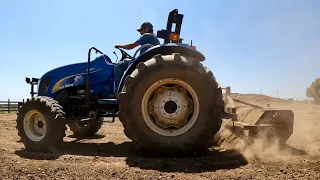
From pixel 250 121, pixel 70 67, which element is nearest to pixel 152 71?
pixel 250 121

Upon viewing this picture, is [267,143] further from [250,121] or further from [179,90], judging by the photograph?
[179,90]

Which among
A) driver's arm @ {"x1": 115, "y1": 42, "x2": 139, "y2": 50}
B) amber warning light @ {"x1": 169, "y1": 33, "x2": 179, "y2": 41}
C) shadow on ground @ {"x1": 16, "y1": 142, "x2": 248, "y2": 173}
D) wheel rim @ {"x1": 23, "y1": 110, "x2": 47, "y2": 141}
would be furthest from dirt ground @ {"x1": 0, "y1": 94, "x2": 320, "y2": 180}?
amber warning light @ {"x1": 169, "y1": 33, "x2": 179, "y2": 41}

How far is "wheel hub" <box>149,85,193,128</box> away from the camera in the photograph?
15.3 feet

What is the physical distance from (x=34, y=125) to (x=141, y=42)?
2.59m

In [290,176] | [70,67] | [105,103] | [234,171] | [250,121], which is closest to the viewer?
[290,176]

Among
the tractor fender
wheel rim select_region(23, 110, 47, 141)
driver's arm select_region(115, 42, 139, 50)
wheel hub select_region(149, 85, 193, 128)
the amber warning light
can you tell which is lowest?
wheel rim select_region(23, 110, 47, 141)

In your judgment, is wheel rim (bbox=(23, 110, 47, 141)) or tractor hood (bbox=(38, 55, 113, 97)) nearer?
wheel rim (bbox=(23, 110, 47, 141))

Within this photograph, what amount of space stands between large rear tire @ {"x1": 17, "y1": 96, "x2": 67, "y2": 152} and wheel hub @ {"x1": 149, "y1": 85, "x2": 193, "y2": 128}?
1865 mm

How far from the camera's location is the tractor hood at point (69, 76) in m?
6.34

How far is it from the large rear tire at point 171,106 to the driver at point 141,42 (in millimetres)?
1210

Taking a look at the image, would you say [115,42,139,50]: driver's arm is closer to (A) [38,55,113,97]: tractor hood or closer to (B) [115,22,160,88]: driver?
(B) [115,22,160,88]: driver

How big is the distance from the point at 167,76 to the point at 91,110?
2250 millimetres

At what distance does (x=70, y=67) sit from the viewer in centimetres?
658

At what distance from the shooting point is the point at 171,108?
4695mm
